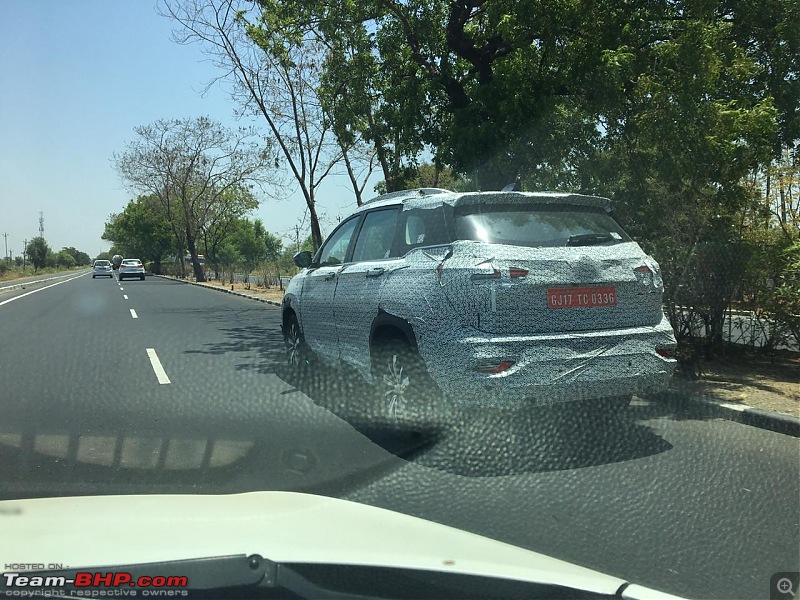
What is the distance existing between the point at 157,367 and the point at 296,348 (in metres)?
2.13

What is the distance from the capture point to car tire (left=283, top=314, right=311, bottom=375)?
821 cm

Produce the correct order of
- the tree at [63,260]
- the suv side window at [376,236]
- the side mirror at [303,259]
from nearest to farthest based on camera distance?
1. the suv side window at [376,236]
2. the side mirror at [303,259]
3. the tree at [63,260]

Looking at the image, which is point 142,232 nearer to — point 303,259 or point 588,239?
point 303,259

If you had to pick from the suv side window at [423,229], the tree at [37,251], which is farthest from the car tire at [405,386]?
the tree at [37,251]

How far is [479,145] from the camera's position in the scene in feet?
33.9

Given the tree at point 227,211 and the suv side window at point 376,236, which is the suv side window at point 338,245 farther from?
the tree at point 227,211

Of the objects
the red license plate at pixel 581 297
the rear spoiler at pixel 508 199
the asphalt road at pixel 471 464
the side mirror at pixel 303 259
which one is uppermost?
the rear spoiler at pixel 508 199

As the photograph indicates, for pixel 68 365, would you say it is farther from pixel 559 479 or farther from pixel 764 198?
pixel 764 198

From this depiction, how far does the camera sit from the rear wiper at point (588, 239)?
17.4 feet

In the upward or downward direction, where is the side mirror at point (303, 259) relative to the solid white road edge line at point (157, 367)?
upward

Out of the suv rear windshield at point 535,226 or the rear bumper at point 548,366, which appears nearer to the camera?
the rear bumper at point 548,366

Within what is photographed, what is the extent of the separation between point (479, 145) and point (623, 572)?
7.91 metres

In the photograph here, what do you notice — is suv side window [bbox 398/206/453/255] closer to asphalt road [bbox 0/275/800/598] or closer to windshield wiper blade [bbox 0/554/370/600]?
asphalt road [bbox 0/275/800/598]

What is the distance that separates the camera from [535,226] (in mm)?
5324
